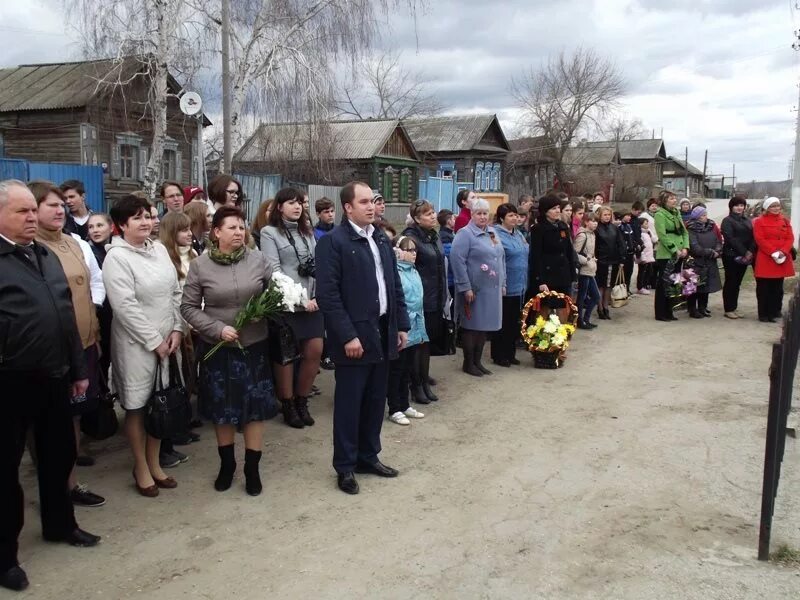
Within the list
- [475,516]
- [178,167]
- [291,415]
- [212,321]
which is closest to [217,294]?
[212,321]

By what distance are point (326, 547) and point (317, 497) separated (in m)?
Answer: 0.67

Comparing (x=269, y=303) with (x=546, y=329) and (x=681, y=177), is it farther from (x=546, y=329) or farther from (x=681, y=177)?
(x=681, y=177)

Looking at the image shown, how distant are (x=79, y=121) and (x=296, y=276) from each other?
58.7ft

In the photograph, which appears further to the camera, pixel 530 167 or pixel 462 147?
pixel 530 167

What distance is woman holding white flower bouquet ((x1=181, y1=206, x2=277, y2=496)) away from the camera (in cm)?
427

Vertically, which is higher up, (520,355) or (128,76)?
(128,76)

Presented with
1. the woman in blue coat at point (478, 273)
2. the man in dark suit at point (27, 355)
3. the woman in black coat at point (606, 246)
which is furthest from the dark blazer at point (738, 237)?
the man in dark suit at point (27, 355)

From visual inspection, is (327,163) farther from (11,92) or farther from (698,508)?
(698,508)

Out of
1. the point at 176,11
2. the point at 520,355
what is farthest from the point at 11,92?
the point at 520,355

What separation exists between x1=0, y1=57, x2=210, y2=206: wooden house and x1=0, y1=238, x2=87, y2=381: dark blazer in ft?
56.8

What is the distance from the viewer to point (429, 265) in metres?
6.47

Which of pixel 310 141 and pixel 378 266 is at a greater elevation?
pixel 310 141

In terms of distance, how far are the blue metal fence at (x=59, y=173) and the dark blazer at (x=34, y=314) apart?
11939mm

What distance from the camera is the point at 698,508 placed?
4246 mm
